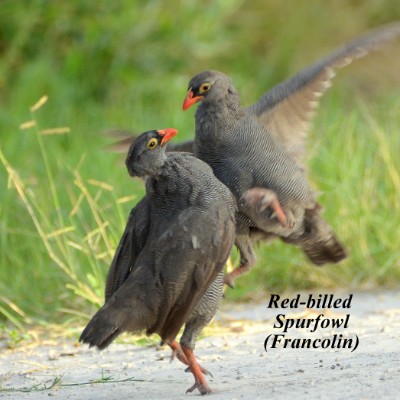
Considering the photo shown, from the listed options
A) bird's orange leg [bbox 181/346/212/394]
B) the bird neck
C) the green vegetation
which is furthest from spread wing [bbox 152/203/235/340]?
the green vegetation

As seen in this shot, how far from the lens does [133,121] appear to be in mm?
10602

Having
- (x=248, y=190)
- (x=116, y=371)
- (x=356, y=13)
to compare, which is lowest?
(x=356, y=13)

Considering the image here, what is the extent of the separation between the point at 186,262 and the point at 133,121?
229 inches

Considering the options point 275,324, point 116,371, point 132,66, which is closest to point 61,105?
point 132,66

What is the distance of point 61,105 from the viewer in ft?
35.9

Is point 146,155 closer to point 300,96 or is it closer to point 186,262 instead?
point 186,262

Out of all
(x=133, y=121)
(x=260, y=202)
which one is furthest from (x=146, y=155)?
(x=133, y=121)

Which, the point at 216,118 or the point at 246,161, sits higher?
the point at 216,118

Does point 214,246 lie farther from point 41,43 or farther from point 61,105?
point 41,43

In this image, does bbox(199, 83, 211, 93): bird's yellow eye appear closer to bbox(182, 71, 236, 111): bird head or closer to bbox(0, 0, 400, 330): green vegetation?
bbox(182, 71, 236, 111): bird head

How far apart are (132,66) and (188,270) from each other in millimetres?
7269

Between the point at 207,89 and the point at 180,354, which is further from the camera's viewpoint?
the point at 207,89

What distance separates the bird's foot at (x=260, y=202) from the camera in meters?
5.66

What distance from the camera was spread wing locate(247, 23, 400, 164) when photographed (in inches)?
246
